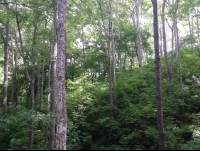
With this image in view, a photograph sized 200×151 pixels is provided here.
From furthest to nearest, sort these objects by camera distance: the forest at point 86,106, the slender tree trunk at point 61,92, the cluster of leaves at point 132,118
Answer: the cluster of leaves at point 132,118
the forest at point 86,106
the slender tree trunk at point 61,92

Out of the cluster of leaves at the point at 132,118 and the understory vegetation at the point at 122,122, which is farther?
the cluster of leaves at the point at 132,118

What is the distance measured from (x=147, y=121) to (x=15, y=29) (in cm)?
1457

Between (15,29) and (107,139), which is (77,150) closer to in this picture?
(107,139)

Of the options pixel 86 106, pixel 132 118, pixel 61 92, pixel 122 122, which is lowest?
pixel 122 122

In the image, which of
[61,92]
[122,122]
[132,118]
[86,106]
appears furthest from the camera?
[86,106]

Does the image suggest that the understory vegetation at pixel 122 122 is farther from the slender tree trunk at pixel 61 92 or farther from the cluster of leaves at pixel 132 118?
the slender tree trunk at pixel 61 92

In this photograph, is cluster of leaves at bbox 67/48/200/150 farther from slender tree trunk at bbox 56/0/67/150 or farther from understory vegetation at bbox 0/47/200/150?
slender tree trunk at bbox 56/0/67/150

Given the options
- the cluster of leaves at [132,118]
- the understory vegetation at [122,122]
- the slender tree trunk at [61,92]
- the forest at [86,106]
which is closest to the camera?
the slender tree trunk at [61,92]

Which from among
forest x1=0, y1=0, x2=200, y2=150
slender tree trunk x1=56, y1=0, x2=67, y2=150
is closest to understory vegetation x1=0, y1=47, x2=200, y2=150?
forest x1=0, y1=0, x2=200, y2=150

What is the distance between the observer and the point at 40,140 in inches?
372

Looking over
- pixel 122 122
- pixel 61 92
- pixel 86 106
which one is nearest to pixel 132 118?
pixel 122 122

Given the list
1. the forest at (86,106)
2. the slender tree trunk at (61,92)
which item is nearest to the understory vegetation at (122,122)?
the forest at (86,106)

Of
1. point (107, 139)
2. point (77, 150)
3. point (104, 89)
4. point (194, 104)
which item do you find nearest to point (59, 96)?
point (77, 150)

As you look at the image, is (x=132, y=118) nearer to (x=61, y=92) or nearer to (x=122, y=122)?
(x=122, y=122)
